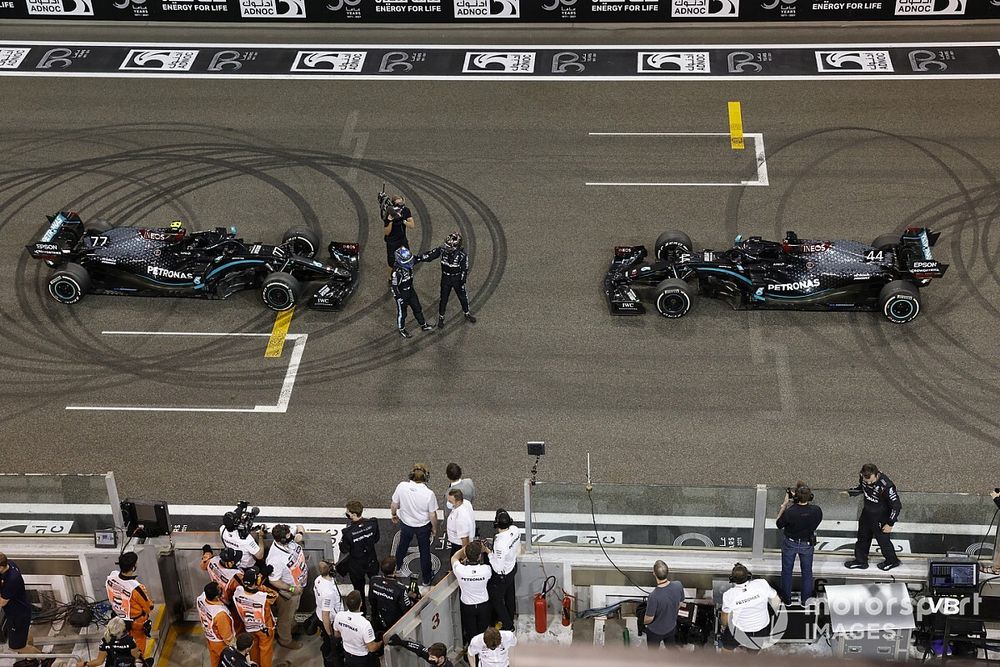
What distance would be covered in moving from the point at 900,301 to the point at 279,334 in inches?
344

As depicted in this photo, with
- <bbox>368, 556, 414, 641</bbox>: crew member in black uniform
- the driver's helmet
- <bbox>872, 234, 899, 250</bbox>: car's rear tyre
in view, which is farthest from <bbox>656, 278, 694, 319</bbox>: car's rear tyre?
<bbox>368, 556, 414, 641</bbox>: crew member in black uniform

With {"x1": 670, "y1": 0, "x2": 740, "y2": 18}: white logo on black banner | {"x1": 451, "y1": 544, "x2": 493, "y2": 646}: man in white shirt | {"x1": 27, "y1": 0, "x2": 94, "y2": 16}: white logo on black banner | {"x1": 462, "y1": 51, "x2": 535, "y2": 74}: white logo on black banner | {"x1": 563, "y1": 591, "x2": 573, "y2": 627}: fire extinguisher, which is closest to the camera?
{"x1": 451, "y1": 544, "x2": 493, "y2": 646}: man in white shirt

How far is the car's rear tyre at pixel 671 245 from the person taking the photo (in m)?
17.8

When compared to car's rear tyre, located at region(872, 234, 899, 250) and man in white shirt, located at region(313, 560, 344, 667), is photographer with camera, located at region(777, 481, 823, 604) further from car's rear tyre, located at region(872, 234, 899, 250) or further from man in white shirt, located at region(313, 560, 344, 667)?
car's rear tyre, located at region(872, 234, 899, 250)

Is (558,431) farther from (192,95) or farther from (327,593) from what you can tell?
(192,95)

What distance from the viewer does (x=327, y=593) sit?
455 inches

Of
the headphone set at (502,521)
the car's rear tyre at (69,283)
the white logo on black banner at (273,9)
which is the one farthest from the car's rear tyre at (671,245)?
the white logo on black banner at (273,9)

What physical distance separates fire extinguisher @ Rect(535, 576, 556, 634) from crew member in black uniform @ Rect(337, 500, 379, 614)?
1.73 metres

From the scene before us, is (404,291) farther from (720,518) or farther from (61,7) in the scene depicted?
(61,7)

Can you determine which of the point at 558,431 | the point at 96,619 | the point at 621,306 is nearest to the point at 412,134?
the point at 621,306

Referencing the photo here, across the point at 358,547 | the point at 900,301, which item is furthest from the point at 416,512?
the point at 900,301

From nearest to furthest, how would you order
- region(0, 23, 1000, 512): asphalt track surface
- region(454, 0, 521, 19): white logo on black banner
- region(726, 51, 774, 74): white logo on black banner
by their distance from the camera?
region(0, 23, 1000, 512): asphalt track surface → region(726, 51, 774, 74): white logo on black banner → region(454, 0, 521, 19): white logo on black banner

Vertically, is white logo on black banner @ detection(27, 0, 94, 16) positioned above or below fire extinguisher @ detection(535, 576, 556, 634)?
above

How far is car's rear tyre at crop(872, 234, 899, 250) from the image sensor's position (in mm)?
17344
